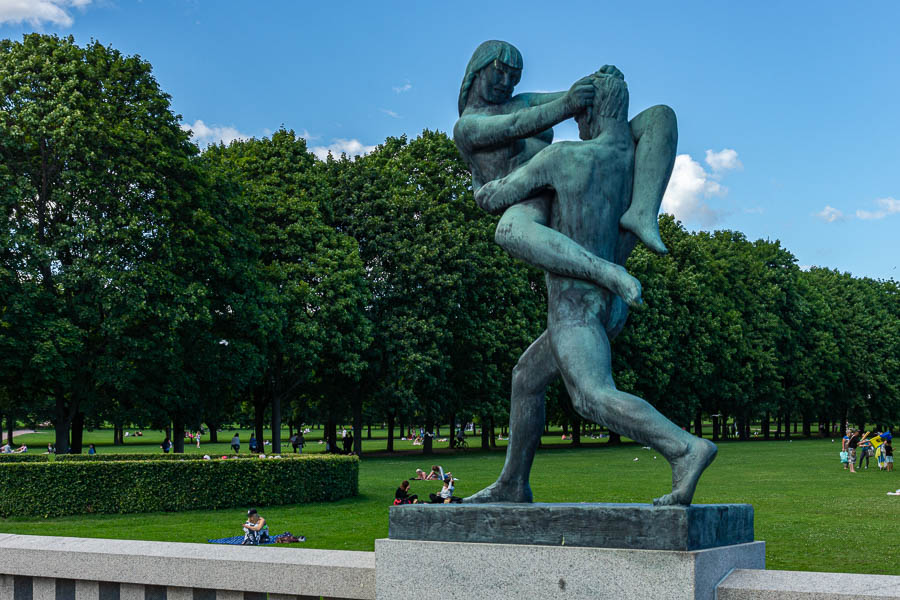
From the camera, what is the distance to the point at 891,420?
75438 millimetres

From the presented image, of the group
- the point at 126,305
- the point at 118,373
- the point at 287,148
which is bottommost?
the point at 118,373

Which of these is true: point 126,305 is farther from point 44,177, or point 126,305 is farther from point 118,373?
point 44,177

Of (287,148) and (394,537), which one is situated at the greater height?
(287,148)

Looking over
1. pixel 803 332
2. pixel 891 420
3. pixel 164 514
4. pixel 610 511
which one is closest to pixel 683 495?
pixel 610 511

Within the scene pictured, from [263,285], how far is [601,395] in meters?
32.9

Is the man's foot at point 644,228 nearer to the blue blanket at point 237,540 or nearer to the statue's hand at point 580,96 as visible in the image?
the statue's hand at point 580,96

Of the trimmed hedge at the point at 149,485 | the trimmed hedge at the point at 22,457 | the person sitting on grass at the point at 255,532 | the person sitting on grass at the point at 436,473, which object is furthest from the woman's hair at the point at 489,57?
the trimmed hedge at the point at 22,457

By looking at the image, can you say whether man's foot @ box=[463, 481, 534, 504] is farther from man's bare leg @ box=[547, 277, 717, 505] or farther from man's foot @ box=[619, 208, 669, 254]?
man's foot @ box=[619, 208, 669, 254]

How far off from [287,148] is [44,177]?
556 inches

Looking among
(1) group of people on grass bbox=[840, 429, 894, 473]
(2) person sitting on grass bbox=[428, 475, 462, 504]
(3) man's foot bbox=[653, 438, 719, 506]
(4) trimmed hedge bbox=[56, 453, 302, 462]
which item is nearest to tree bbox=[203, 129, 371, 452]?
(4) trimmed hedge bbox=[56, 453, 302, 462]

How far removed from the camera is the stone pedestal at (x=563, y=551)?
398 cm

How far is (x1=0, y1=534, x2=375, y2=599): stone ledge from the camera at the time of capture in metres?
4.73

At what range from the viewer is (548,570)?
418 cm

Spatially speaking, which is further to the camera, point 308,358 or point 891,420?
point 891,420
